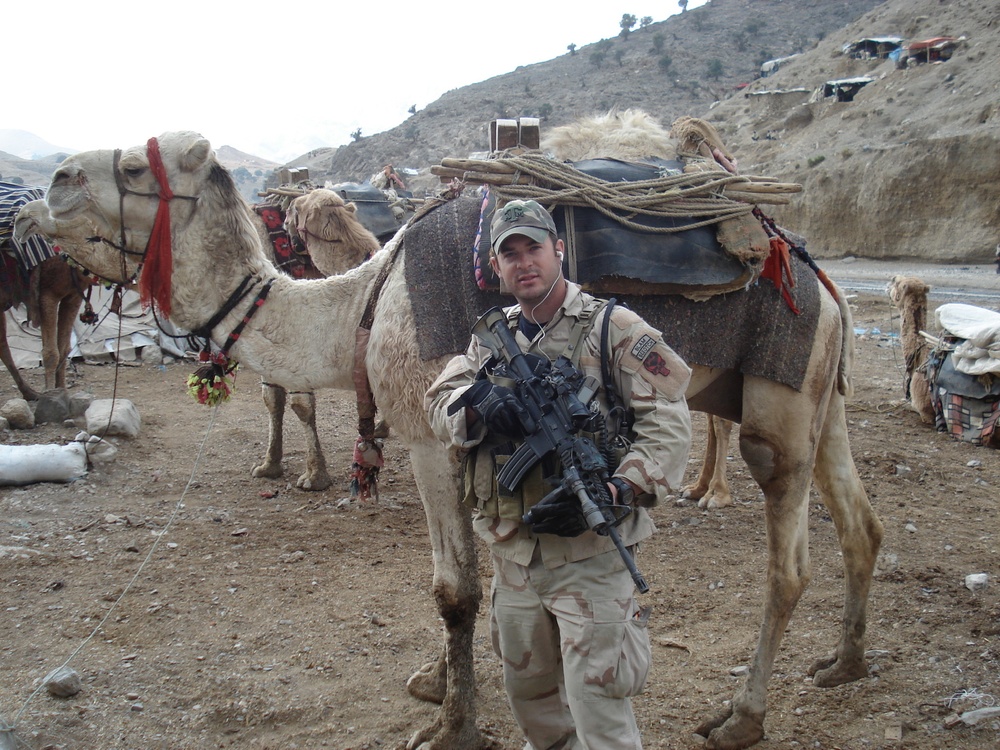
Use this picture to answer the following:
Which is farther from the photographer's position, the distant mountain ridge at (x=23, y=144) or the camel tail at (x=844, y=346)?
the distant mountain ridge at (x=23, y=144)

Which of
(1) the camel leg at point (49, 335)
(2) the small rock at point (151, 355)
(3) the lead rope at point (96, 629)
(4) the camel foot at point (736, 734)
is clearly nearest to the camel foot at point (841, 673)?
(4) the camel foot at point (736, 734)

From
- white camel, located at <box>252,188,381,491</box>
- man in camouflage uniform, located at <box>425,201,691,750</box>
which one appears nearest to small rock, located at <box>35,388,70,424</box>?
white camel, located at <box>252,188,381,491</box>

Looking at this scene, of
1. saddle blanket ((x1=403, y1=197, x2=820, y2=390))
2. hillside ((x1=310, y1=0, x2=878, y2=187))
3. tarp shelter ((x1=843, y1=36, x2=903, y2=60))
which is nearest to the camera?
saddle blanket ((x1=403, y1=197, x2=820, y2=390))

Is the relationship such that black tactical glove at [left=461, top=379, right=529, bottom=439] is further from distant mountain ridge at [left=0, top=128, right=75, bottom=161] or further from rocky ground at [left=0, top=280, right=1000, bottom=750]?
distant mountain ridge at [left=0, top=128, right=75, bottom=161]

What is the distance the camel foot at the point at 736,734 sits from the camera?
339 centimetres

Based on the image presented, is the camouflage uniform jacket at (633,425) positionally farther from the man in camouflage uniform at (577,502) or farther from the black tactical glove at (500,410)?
the black tactical glove at (500,410)

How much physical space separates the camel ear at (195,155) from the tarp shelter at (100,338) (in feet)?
26.0

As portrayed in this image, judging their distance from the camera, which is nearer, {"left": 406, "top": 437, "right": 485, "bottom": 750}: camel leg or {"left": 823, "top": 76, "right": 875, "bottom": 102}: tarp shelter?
{"left": 406, "top": 437, "right": 485, "bottom": 750}: camel leg

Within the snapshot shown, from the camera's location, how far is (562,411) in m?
2.31

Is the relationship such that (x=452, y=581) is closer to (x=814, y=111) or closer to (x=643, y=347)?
(x=643, y=347)

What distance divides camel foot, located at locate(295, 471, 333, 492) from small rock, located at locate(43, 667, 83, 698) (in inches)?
123

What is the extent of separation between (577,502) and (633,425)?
324mm

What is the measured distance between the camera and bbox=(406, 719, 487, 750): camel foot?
11.0 ft

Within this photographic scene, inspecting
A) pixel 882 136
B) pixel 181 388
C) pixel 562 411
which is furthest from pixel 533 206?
pixel 882 136
